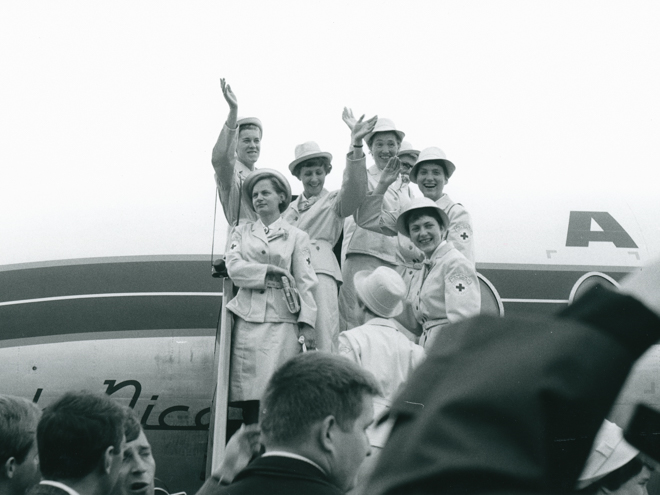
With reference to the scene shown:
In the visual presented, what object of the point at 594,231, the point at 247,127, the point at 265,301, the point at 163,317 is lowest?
the point at 163,317

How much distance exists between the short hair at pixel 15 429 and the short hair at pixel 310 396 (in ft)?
4.19

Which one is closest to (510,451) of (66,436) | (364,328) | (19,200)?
(66,436)

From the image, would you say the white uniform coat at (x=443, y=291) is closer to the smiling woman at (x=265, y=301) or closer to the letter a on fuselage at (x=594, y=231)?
the smiling woman at (x=265, y=301)

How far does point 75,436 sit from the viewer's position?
8.33 ft

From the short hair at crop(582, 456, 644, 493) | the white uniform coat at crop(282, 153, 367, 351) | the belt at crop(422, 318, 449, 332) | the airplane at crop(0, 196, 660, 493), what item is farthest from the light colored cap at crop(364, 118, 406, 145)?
the short hair at crop(582, 456, 644, 493)

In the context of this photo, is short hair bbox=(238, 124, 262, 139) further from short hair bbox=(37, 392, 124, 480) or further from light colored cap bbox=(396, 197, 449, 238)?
short hair bbox=(37, 392, 124, 480)

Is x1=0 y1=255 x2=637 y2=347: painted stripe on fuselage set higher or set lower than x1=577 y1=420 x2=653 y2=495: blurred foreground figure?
lower

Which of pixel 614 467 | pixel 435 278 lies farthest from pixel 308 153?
pixel 614 467

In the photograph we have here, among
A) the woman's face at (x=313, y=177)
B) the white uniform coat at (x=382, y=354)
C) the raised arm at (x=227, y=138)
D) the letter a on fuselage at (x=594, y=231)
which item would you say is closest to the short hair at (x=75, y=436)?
the white uniform coat at (x=382, y=354)

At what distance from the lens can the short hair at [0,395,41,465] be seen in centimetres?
293

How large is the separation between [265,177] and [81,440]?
326 cm

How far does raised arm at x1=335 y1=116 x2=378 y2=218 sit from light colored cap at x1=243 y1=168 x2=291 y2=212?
0.39 m

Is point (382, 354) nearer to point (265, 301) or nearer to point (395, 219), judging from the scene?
point (265, 301)

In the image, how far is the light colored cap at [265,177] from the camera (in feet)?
18.4
